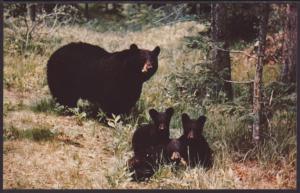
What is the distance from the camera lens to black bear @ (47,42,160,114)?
316 inches

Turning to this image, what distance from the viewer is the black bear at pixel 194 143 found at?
677 centimetres

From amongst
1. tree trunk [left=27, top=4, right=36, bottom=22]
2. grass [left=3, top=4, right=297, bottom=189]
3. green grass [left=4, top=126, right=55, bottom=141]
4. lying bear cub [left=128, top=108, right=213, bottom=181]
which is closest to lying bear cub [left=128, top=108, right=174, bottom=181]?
lying bear cub [left=128, top=108, right=213, bottom=181]

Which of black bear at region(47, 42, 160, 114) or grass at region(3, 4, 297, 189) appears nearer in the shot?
grass at region(3, 4, 297, 189)

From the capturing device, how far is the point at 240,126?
7.39 meters

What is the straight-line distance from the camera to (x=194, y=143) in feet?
22.3

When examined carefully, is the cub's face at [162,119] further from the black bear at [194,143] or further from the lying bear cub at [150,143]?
the black bear at [194,143]

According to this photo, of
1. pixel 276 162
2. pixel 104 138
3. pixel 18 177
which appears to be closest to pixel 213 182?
pixel 276 162

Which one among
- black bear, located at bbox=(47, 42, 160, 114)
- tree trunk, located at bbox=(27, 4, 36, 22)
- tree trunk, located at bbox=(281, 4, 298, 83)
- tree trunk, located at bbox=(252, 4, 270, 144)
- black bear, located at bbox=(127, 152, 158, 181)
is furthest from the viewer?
tree trunk, located at bbox=(27, 4, 36, 22)

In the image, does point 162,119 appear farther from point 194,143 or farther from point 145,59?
point 145,59

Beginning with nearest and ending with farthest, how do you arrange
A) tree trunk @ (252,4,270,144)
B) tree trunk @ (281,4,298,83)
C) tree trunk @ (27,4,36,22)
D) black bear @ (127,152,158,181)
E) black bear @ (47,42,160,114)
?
1. black bear @ (127,152,158,181)
2. tree trunk @ (252,4,270,144)
3. tree trunk @ (281,4,298,83)
4. black bear @ (47,42,160,114)
5. tree trunk @ (27,4,36,22)

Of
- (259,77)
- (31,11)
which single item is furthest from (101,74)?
(31,11)

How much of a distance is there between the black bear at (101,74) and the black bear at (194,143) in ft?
4.64

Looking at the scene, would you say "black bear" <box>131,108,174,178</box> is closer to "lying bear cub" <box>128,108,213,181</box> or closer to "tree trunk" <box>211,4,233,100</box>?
"lying bear cub" <box>128,108,213,181</box>

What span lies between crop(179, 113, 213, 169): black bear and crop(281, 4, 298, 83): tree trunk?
1713 millimetres
